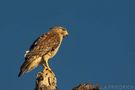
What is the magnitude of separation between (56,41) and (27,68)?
323 centimetres

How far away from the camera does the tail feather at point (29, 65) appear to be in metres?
12.0

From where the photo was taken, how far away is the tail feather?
12.0 metres

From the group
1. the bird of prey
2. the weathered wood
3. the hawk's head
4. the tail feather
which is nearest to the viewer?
the weathered wood

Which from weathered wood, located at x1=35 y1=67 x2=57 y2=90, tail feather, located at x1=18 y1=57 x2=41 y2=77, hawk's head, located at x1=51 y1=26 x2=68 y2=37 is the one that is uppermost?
hawk's head, located at x1=51 y1=26 x2=68 y2=37

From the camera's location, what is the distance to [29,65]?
12.5 meters

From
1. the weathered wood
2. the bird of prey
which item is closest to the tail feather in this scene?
the bird of prey

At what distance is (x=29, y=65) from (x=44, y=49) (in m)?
1.52

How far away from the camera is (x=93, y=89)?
282 inches

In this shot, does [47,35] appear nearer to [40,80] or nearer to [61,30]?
[61,30]

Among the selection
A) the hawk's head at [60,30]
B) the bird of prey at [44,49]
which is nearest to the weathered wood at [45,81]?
the bird of prey at [44,49]

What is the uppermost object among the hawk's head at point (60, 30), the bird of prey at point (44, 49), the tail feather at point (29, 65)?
the hawk's head at point (60, 30)

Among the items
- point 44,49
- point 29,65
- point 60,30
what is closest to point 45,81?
point 29,65

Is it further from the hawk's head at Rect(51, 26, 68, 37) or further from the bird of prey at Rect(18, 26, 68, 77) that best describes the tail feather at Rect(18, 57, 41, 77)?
the hawk's head at Rect(51, 26, 68, 37)

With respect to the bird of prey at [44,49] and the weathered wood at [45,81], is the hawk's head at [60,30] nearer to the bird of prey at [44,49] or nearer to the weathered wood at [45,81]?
the bird of prey at [44,49]
